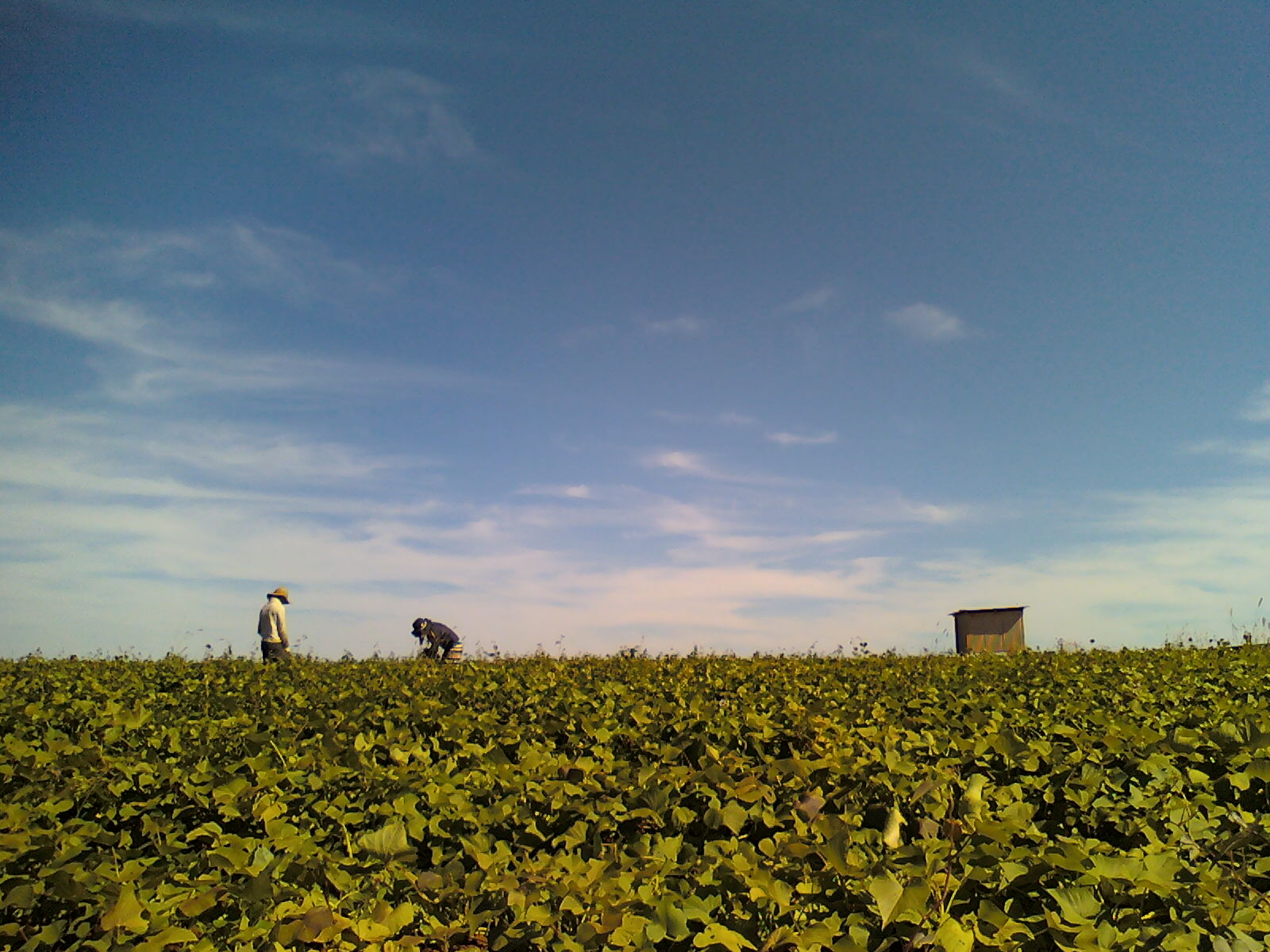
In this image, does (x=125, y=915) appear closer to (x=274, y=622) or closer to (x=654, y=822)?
(x=654, y=822)

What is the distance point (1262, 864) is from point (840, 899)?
148cm

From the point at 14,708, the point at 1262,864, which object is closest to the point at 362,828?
the point at 1262,864

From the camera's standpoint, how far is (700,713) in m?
5.43

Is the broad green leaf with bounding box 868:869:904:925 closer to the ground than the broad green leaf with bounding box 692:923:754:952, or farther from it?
farther from it

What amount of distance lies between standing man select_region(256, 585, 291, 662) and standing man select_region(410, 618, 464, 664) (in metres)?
2.44

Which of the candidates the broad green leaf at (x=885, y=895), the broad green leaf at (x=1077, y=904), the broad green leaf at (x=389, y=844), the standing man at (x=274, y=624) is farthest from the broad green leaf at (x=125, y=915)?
the standing man at (x=274, y=624)

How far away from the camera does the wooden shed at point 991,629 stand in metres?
17.9

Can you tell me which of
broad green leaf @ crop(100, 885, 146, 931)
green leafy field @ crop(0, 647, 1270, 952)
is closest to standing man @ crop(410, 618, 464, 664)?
green leafy field @ crop(0, 647, 1270, 952)

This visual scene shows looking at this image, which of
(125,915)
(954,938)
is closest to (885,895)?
(954,938)

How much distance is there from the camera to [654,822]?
3.77m

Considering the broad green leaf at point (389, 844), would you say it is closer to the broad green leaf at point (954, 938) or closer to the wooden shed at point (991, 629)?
the broad green leaf at point (954, 938)

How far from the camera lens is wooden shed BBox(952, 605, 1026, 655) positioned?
703 inches

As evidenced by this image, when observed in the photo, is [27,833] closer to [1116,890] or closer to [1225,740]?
[1116,890]

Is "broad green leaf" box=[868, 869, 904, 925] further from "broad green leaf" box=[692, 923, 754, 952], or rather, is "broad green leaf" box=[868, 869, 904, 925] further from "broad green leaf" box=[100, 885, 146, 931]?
"broad green leaf" box=[100, 885, 146, 931]
